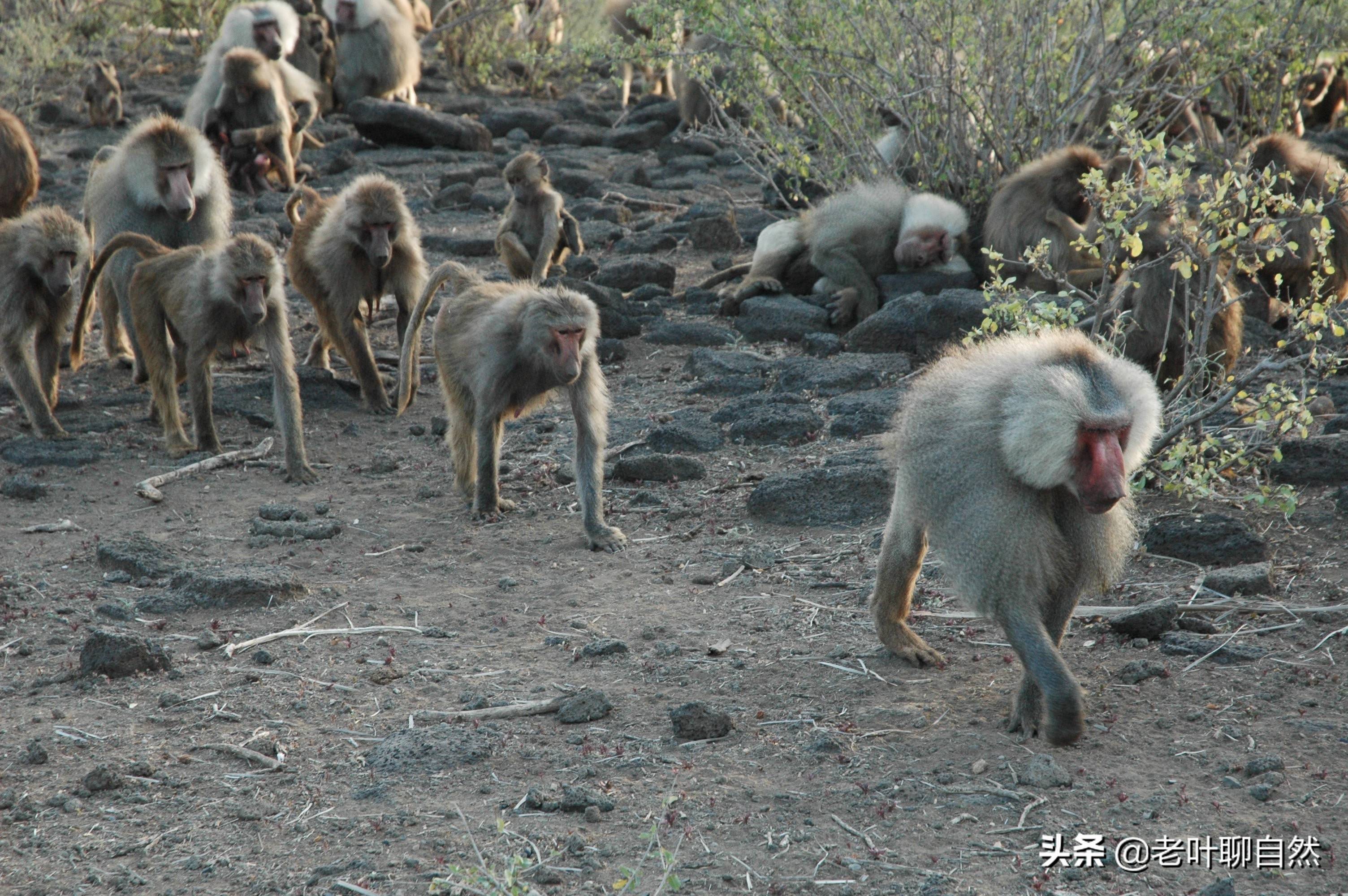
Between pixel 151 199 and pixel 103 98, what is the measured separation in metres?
5.49

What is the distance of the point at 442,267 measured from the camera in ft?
18.2

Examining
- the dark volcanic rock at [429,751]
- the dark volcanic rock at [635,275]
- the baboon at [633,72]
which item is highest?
the baboon at [633,72]

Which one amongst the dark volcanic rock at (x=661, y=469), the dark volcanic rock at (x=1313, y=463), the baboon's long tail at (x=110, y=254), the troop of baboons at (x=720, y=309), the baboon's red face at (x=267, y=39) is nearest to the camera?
the troop of baboons at (x=720, y=309)

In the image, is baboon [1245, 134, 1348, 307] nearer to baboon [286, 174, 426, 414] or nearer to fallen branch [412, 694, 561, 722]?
baboon [286, 174, 426, 414]

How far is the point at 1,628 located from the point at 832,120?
17.8 ft

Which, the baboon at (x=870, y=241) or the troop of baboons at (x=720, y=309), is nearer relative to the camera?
the troop of baboons at (x=720, y=309)

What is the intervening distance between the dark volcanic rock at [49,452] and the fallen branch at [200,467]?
42 centimetres

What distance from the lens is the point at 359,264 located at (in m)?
6.21

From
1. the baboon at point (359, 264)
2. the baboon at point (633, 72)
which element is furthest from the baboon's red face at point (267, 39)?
the baboon at point (359, 264)

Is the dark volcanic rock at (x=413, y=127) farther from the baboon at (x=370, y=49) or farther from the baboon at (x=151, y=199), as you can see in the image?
the baboon at (x=151, y=199)

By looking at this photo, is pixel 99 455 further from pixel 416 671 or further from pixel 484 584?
pixel 416 671

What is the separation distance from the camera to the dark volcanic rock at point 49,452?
560 cm

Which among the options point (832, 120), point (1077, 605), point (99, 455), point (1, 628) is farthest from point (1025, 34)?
point (1, 628)

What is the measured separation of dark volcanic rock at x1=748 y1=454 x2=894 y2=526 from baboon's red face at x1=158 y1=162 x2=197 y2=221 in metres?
3.32
